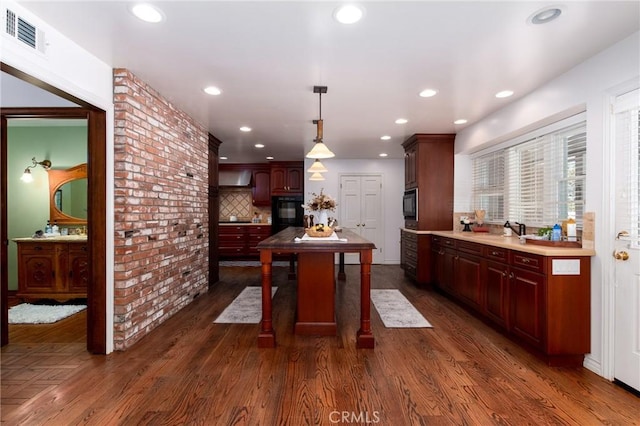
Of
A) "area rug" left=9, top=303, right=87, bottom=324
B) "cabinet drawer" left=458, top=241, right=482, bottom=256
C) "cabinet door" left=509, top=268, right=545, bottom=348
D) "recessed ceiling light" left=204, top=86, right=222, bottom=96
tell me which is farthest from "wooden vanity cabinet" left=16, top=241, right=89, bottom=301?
"cabinet door" left=509, top=268, right=545, bottom=348

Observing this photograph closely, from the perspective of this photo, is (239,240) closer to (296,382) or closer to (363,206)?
(363,206)

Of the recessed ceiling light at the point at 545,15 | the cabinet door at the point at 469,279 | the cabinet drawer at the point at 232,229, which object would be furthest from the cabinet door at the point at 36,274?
the recessed ceiling light at the point at 545,15

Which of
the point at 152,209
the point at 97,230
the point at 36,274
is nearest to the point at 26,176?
the point at 36,274

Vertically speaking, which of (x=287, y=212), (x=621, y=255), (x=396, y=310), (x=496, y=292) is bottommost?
(x=396, y=310)

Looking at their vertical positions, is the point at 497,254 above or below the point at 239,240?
above

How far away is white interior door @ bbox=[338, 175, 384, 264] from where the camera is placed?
22.0 feet

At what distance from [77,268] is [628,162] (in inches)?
216

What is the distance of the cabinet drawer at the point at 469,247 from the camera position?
10.9ft

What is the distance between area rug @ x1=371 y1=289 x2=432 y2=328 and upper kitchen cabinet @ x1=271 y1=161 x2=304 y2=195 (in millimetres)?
3481

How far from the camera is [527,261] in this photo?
2545 millimetres

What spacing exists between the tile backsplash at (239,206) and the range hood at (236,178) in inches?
18.4

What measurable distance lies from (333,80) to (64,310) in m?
3.95

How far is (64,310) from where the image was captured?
11.5ft

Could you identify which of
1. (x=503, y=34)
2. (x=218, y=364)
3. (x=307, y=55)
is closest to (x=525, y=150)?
(x=503, y=34)
